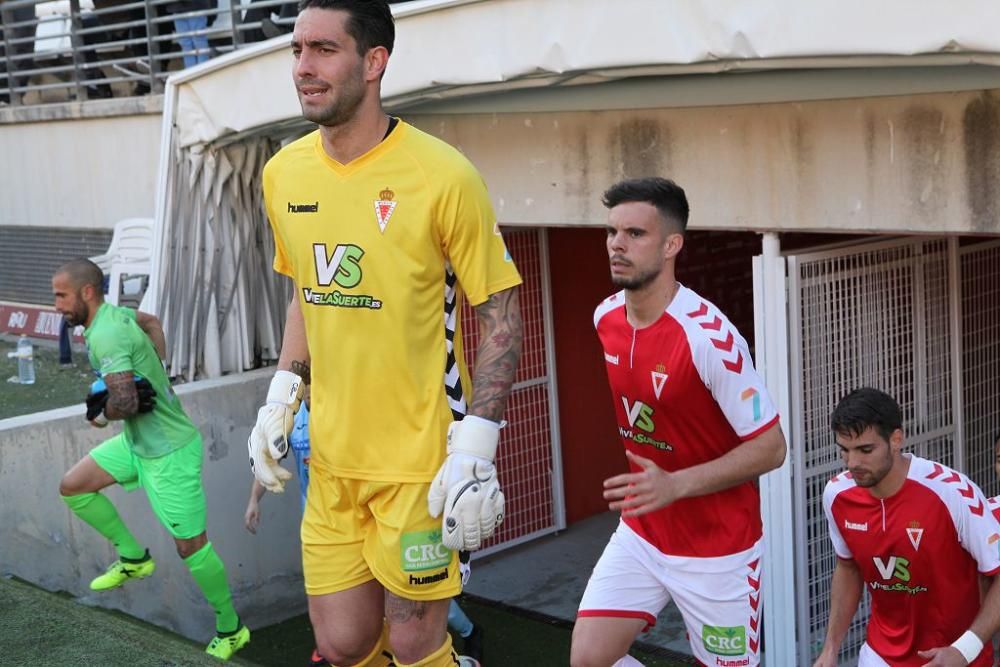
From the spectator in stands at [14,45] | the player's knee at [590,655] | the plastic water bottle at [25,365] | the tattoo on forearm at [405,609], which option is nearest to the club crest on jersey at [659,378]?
the player's knee at [590,655]

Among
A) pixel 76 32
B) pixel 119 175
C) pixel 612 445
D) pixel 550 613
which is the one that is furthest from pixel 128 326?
pixel 76 32

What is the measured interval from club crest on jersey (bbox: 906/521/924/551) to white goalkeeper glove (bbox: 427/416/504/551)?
2.06m

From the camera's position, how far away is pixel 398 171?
3.77 m

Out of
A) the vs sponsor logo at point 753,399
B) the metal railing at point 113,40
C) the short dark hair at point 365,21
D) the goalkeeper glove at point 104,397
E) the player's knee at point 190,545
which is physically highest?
the metal railing at point 113,40

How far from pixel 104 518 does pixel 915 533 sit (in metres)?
4.36

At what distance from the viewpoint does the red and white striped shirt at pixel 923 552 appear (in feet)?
16.5

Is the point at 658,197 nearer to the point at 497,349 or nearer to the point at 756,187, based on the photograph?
the point at 497,349

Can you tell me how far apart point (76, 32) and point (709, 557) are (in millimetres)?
11027

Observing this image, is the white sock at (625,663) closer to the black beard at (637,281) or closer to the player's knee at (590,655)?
the player's knee at (590,655)

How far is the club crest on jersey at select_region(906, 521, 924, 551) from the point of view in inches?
199

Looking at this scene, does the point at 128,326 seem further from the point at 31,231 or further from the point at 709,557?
the point at 31,231

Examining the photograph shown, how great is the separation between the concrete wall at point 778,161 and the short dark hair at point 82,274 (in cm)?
222

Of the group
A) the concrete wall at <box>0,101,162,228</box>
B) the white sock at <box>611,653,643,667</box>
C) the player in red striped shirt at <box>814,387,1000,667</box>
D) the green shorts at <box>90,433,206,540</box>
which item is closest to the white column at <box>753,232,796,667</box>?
the player in red striped shirt at <box>814,387,1000,667</box>

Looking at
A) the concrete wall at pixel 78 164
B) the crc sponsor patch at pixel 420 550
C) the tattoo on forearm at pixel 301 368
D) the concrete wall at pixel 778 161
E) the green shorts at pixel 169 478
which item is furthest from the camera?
the concrete wall at pixel 78 164
